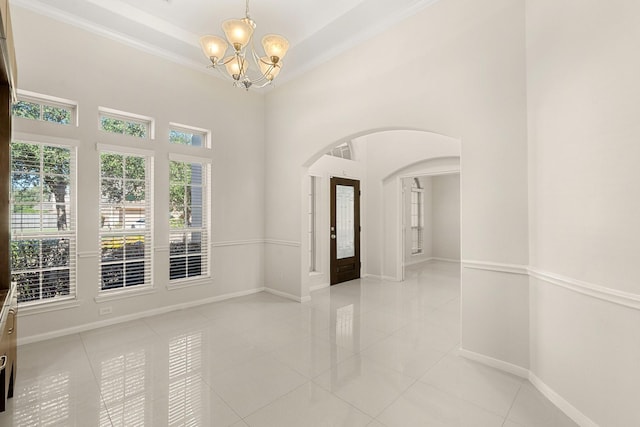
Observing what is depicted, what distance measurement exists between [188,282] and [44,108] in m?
3.03

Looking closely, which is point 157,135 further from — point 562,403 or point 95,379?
point 562,403

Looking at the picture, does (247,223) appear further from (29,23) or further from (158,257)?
(29,23)

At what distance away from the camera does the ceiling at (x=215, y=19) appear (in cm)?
353

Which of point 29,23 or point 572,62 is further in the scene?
point 29,23

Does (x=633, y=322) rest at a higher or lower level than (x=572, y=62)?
lower

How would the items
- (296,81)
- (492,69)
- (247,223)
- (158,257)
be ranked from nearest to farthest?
1. (492,69)
2. (158,257)
3. (296,81)
4. (247,223)

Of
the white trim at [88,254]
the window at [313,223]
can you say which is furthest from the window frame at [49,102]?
the window at [313,223]

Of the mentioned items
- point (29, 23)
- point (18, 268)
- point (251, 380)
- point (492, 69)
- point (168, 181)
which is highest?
point (29, 23)

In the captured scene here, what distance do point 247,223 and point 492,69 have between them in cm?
442

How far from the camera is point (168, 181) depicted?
4.46m

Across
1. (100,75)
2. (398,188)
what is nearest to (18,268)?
(100,75)

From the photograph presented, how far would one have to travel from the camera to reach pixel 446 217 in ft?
31.3

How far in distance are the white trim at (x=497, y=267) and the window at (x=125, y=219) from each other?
444 centimetres

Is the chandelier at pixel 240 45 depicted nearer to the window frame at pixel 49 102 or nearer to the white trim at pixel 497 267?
the window frame at pixel 49 102
